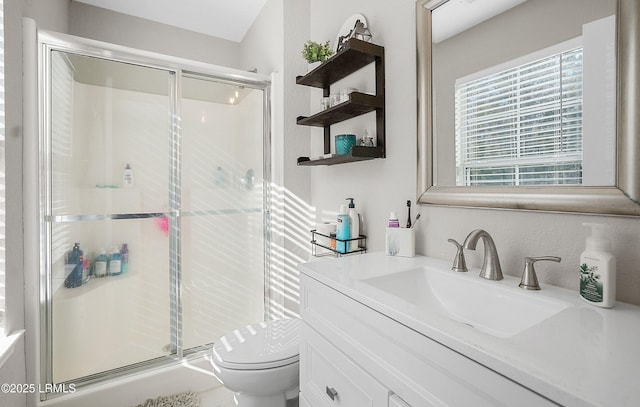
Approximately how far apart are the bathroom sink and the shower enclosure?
4.25 ft

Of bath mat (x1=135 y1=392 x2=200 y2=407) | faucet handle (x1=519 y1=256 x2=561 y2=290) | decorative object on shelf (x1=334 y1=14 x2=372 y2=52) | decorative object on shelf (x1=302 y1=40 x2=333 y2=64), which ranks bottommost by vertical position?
bath mat (x1=135 y1=392 x2=200 y2=407)

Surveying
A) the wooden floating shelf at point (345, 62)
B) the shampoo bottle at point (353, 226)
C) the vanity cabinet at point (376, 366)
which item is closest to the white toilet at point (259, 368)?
the vanity cabinet at point (376, 366)

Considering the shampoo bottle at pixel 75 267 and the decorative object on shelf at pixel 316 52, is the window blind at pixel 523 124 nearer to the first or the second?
the decorative object on shelf at pixel 316 52

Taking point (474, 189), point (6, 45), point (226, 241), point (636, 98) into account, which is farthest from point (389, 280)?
point (6, 45)

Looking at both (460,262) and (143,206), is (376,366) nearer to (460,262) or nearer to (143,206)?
(460,262)

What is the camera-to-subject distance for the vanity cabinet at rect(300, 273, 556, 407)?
1.63 feet

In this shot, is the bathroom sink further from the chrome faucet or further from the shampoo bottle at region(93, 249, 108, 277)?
the shampoo bottle at region(93, 249, 108, 277)

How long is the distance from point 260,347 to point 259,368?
12 centimetres

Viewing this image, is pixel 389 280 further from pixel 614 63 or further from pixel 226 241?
pixel 226 241

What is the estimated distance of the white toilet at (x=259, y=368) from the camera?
1.23m

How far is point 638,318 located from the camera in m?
0.61

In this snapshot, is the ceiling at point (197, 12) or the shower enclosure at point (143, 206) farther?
the ceiling at point (197, 12)

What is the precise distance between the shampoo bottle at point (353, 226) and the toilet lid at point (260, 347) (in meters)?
0.52

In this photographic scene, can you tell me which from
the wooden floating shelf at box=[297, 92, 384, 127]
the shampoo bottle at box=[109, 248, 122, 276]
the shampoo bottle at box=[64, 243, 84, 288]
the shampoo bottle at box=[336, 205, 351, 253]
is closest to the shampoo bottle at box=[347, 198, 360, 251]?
the shampoo bottle at box=[336, 205, 351, 253]
